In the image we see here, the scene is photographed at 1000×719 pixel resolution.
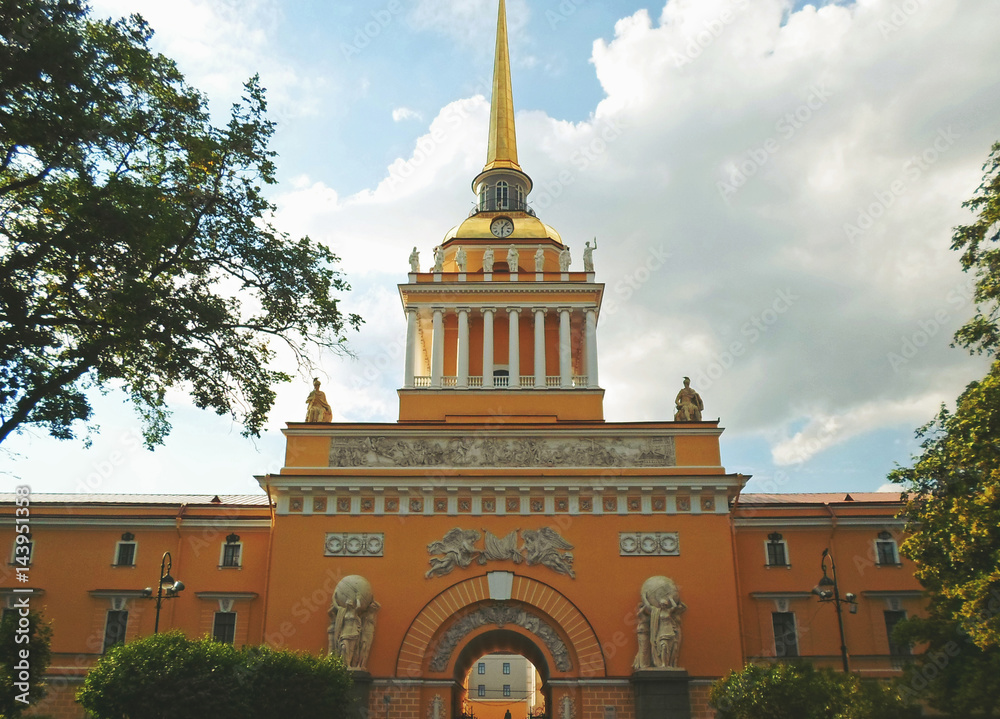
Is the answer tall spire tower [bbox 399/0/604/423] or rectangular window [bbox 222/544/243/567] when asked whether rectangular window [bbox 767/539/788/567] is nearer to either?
tall spire tower [bbox 399/0/604/423]

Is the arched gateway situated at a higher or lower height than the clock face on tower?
lower

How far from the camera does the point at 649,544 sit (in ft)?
76.0

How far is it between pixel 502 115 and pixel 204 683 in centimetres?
2641

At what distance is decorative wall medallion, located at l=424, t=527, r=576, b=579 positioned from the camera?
2291 centimetres

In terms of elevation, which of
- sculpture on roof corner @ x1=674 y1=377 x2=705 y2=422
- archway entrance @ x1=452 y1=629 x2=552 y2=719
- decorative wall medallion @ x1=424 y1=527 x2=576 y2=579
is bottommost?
archway entrance @ x1=452 y1=629 x2=552 y2=719

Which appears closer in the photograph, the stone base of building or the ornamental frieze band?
the stone base of building

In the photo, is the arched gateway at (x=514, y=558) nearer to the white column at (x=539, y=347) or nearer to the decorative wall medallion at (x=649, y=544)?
the decorative wall medallion at (x=649, y=544)

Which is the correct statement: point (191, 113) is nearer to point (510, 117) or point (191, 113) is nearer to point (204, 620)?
point (204, 620)

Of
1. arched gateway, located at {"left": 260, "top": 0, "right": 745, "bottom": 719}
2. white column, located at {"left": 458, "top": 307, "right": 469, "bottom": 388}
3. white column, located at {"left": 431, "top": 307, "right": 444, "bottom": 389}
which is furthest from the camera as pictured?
white column, located at {"left": 431, "top": 307, "right": 444, "bottom": 389}

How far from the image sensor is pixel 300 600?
2261 cm

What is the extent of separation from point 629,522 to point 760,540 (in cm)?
519

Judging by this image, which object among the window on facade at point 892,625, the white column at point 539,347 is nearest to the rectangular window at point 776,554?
the window on facade at point 892,625

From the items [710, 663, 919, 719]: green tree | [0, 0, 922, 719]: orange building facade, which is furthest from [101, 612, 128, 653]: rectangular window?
[710, 663, 919, 719]: green tree

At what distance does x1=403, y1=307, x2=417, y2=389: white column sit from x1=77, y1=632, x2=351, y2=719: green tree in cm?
1116
